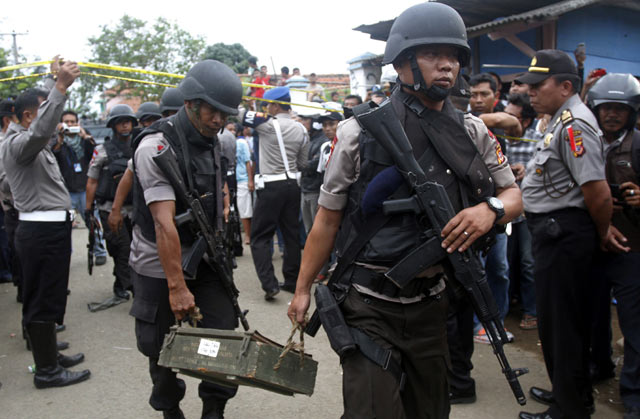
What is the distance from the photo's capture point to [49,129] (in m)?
3.62

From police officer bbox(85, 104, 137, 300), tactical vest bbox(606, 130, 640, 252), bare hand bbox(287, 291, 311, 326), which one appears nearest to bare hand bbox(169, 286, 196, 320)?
bare hand bbox(287, 291, 311, 326)

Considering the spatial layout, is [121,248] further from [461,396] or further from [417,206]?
[417,206]

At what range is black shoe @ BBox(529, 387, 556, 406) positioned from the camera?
3.72 metres

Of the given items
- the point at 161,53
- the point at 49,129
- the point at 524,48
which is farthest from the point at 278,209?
the point at 161,53

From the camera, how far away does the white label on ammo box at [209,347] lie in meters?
2.57

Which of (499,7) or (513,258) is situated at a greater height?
(499,7)

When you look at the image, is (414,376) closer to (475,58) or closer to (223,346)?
(223,346)

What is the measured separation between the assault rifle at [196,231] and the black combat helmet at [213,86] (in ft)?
1.18

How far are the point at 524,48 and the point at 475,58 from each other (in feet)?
5.55

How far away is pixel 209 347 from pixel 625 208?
103 inches

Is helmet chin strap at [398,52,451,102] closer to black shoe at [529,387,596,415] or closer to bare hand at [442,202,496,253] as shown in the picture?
bare hand at [442,202,496,253]

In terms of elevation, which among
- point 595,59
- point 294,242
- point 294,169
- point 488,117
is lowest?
point 294,242

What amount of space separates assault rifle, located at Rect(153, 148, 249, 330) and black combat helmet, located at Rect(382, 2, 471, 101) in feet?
4.48

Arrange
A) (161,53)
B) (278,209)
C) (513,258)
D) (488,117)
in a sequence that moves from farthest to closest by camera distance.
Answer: (161,53), (278,209), (513,258), (488,117)
